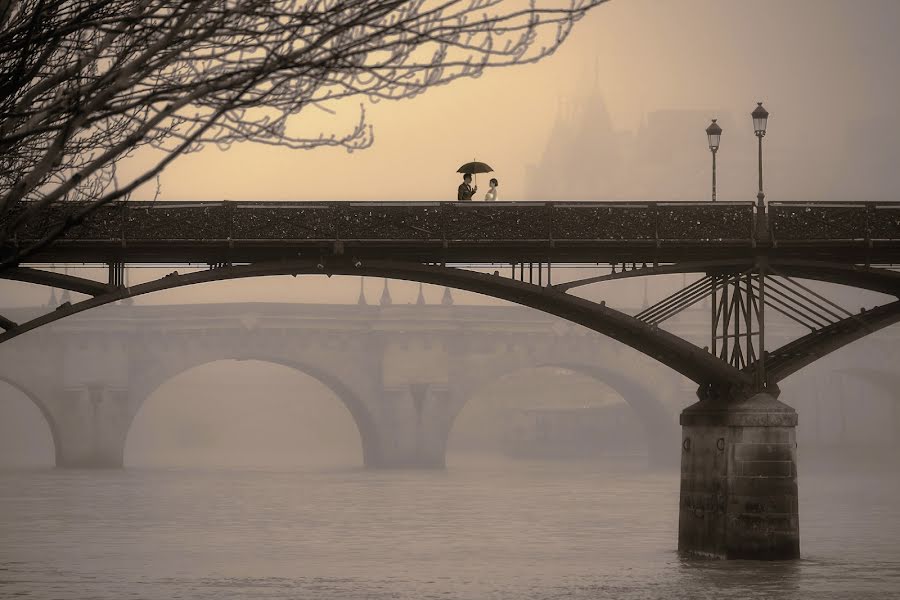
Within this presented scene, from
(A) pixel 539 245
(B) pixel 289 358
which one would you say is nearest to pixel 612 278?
(A) pixel 539 245

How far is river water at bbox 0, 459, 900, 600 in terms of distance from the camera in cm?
3033

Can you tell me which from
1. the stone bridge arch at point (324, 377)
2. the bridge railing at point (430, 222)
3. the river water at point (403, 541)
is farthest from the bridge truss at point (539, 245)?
the stone bridge arch at point (324, 377)

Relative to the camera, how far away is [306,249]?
32.8m

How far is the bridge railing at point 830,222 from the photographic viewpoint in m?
33.0

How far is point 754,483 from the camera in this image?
32.0m

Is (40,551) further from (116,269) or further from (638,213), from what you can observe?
(638,213)

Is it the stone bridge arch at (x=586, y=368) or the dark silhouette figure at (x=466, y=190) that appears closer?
the dark silhouette figure at (x=466, y=190)

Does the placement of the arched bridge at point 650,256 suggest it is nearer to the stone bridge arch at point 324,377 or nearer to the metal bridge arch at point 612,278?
the metal bridge arch at point 612,278

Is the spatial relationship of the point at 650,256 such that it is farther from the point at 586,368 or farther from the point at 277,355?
the point at 586,368

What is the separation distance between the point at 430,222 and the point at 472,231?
2.66ft

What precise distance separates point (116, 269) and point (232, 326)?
46519 mm

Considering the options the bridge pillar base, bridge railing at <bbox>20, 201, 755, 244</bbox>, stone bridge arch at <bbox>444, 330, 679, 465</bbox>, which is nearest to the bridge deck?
bridge railing at <bbox>20, 201, 755, 244</bbox>

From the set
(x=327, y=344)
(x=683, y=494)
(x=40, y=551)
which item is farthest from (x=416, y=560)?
(x=327, y=344)

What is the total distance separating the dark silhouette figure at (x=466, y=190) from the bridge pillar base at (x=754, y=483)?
636 centimetres
